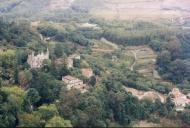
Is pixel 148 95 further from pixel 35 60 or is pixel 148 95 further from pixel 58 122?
pixel 58 122

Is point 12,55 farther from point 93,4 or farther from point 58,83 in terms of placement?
point 93,4

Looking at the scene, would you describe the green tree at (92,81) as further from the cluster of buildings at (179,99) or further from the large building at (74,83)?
the cluster of buildings at (179,99)

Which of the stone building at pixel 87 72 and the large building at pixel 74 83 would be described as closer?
the large building at pixel 74 83

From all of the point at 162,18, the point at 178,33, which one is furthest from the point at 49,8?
the point at 178,33

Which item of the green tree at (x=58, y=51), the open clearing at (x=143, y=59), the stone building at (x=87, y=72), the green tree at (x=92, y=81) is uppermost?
the green tree at (x=58, y=51)

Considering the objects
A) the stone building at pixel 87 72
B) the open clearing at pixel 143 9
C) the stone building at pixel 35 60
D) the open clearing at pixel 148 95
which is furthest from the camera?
the open clearing at pixel 143 9

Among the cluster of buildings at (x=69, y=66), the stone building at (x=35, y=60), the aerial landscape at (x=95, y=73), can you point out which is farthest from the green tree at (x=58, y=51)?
the stone building at (x=35, y=60)

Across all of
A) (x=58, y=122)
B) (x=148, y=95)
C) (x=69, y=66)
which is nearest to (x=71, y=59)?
(x=69, y=66)

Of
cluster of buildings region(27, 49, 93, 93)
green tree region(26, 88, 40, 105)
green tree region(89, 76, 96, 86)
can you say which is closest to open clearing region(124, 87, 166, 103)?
green tree region(89, 76, 96, 86)
